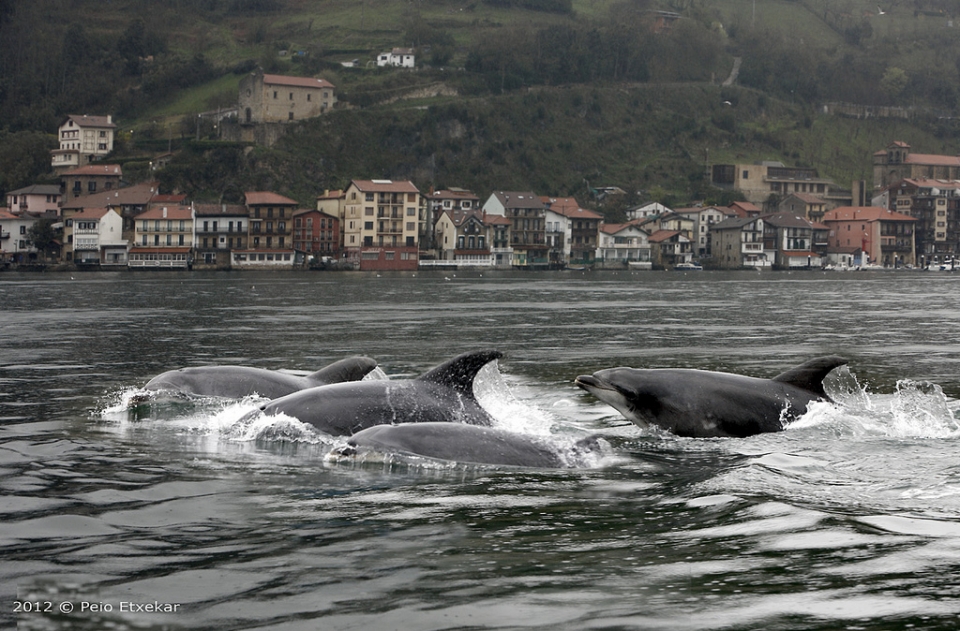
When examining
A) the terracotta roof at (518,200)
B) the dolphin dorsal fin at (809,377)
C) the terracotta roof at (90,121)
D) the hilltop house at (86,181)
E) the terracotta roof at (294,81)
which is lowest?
the dolphin dorsal fin at (809,377)

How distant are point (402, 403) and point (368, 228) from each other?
142 metres

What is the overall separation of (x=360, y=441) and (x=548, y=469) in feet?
8.03

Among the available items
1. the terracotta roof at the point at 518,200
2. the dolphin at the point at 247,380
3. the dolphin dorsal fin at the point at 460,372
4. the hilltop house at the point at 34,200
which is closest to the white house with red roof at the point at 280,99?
the hilltop house at the point at 34,200

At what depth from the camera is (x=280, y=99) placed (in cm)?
19388

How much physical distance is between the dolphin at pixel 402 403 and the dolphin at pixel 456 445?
99cm

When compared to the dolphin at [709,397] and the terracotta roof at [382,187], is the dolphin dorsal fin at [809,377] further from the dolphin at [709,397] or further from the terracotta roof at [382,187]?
the terracotta roof at [382,187]

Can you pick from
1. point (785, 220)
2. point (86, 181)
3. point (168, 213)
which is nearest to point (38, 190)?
point (86, 181)

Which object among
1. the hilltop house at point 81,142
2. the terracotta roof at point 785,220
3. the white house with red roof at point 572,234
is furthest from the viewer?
the hilltop house at point 81,142

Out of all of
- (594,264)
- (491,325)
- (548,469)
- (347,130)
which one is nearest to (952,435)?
(548,469)

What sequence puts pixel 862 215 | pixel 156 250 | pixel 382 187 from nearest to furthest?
pixel 156 250 < pixel 382 187 < pixel 862 215

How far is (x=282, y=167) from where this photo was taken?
179m

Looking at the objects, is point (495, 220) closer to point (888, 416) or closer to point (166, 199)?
point (166, 199)

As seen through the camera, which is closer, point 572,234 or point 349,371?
point 349,371

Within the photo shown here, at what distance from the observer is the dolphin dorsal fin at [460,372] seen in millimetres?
15383
